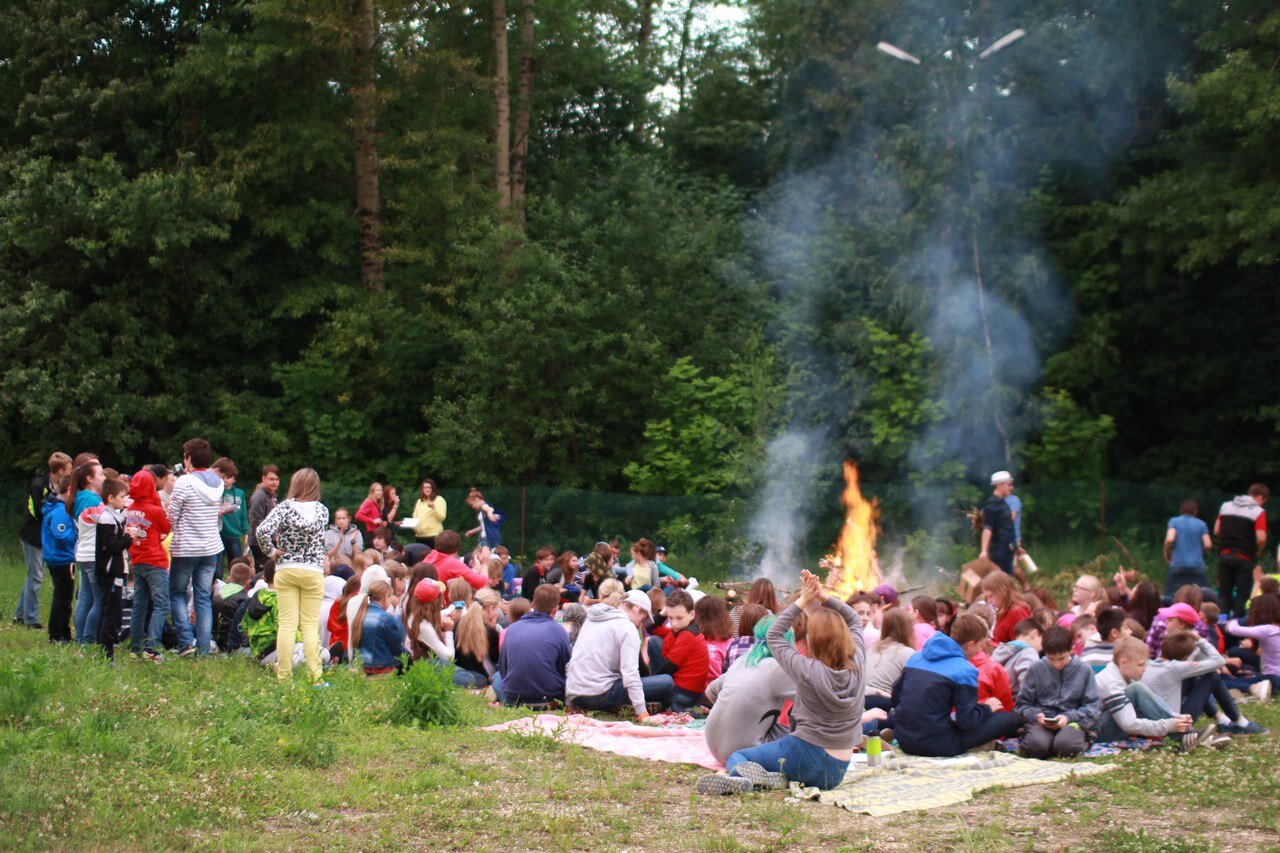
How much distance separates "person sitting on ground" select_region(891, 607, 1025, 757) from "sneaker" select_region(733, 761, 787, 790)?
1489mm

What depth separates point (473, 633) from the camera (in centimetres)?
1152

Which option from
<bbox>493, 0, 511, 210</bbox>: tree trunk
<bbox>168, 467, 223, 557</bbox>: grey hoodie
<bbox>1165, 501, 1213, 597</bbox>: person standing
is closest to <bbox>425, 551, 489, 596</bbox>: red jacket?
<bbox>168, 467, 223, 557</bbox>: grey hoodie

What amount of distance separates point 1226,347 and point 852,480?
293 inches

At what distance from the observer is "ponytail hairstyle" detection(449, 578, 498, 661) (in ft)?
37.6

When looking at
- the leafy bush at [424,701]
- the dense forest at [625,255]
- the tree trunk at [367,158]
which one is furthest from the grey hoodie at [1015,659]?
the tree trunk at [367,158]

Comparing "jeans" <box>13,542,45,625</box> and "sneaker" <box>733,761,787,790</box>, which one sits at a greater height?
"jeans" <box>13,542,45,625</box>

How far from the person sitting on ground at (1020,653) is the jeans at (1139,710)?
62 centimetres

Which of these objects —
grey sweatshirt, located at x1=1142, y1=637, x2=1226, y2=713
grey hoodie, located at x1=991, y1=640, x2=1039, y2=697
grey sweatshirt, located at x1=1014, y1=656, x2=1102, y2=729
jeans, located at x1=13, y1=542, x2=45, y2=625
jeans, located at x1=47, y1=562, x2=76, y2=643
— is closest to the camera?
grey sweatshirt, located at x1=1014, y1=656, x2=1102, y2=729

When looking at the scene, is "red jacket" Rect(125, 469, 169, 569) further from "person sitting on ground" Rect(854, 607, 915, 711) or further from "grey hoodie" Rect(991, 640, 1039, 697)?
"grey hoodie" Rect(991, 640, 1039, 697)

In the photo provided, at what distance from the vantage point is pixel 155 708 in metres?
9.02

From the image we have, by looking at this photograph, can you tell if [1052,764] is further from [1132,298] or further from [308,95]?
[308,95]

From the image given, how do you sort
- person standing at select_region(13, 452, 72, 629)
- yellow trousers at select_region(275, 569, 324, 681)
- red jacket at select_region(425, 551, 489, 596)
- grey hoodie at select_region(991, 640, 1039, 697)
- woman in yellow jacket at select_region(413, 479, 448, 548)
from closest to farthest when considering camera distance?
grey hoodie at select_region(991, 640, 1039, 697) < yellow trousers at select_region(275, 569, 324, 681) < person standing at select_region(13, 452, 72, 629) < red jacket at select_region(425, 551, 489, 596) < woman in yellow jacket at select_region(413, 479, 448, 548)

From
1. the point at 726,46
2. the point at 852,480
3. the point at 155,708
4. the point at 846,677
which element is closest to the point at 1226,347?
the point at 852,480

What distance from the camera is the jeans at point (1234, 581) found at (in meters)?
15.6
